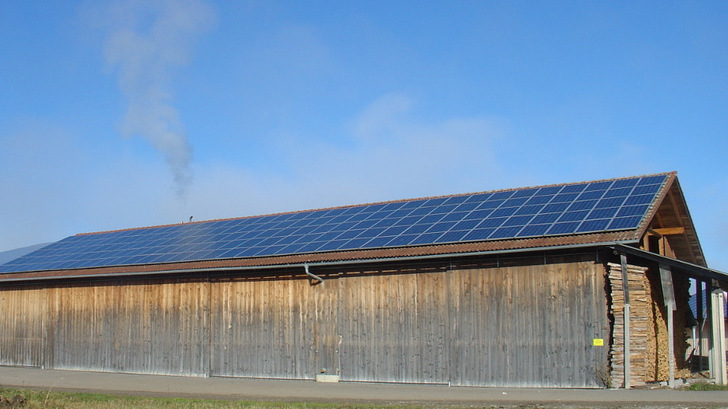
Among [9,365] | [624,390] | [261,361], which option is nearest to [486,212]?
[624,390]

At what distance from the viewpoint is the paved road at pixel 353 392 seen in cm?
1773

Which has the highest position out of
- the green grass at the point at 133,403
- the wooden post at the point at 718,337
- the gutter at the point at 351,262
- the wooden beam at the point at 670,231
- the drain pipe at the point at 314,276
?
the wooden beam at the point at 670,231

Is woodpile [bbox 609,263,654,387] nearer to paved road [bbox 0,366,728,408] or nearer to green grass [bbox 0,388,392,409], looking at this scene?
paved road [bbox 0,366,728,408]

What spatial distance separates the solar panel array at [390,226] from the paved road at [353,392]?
14.6ft

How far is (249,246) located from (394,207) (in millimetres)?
5763

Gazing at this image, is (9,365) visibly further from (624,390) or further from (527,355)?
(624,390)

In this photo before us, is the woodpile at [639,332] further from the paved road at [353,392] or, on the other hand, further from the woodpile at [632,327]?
the paved road at [353,392]

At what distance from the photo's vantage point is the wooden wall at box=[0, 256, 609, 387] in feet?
71.4

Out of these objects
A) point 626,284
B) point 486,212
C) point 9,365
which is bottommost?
point 9,365

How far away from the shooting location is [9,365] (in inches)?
1332

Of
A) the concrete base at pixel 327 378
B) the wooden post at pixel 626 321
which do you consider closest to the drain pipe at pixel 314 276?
the concrete base at pixel 327 378

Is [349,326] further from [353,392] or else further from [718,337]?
[718,337]

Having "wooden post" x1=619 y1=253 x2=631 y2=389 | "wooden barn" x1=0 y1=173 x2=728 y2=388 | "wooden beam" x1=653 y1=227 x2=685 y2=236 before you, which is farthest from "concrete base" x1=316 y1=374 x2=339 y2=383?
"wooden beam" x1=653 y1=227 x2=685 y2=236

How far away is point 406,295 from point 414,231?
2.39 m
